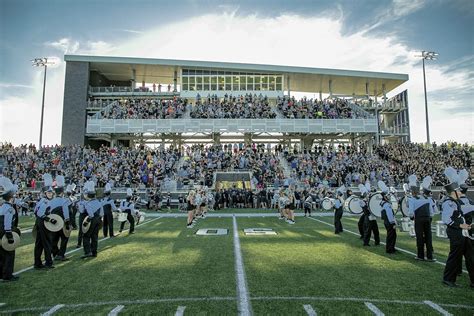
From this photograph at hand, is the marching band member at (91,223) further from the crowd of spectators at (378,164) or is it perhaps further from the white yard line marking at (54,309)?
the crowd of spectators at (378,164)

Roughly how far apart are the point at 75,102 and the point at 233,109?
65.0 feet

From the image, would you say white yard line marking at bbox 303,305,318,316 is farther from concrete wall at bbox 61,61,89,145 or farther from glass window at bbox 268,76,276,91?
concrete wall at bbox 61,61,89,145

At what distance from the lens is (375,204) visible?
1027cm

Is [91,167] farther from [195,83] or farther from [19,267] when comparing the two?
[19,267]

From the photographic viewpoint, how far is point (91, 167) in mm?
29047

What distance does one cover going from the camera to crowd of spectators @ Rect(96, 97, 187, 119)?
36844 mm

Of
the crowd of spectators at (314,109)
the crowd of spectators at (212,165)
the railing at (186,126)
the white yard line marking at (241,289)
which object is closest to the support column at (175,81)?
the railing at (186,126)

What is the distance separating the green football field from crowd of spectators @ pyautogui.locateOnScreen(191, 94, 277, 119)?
2757cm

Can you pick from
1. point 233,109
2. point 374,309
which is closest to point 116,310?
point 374,309

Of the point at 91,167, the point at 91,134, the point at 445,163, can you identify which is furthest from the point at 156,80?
the point at 445,163

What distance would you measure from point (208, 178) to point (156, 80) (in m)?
24.3

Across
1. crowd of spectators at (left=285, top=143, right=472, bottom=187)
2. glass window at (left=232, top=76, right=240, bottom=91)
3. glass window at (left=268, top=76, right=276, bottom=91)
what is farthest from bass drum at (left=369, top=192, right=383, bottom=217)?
glass window at (left=232, top=76, right=240, bottom=91)

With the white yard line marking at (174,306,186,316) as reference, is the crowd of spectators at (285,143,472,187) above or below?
above

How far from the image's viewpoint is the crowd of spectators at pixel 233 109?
3681cm
